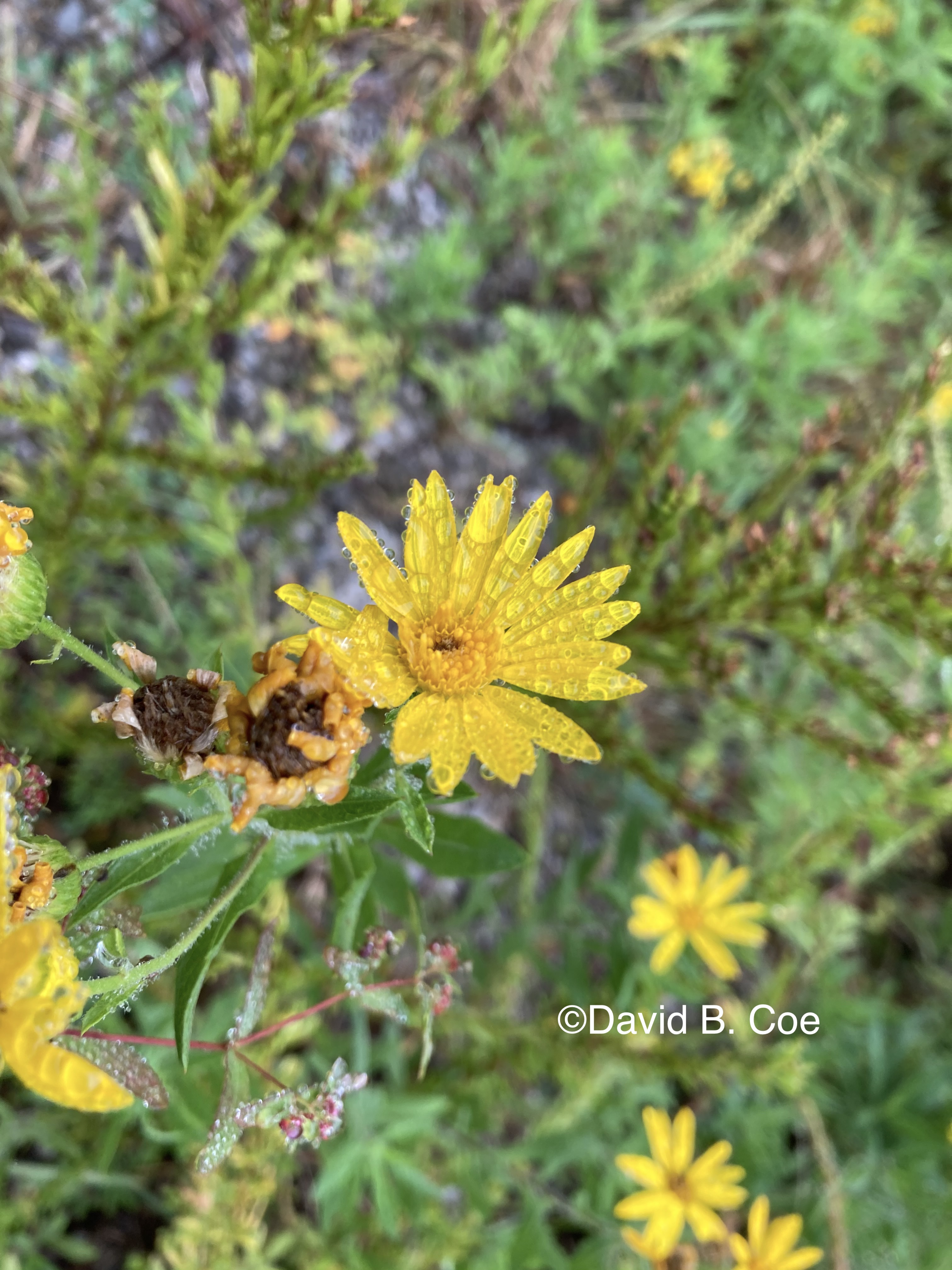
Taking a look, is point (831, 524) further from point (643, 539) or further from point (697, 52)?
point (697, 52)

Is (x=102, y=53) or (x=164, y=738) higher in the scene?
(x=102, y=53)

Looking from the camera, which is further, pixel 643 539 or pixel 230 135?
pixel 643 539

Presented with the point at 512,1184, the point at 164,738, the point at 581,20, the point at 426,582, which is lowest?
the point at 512,1184

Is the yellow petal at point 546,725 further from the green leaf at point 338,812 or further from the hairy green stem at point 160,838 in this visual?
the hairy green stem at point 160,838

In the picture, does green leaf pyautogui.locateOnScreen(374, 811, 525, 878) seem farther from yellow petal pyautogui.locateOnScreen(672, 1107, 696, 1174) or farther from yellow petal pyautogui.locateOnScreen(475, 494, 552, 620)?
yellow petal pyautogui.locateOnScreen(672, 1107, 696, 1174)

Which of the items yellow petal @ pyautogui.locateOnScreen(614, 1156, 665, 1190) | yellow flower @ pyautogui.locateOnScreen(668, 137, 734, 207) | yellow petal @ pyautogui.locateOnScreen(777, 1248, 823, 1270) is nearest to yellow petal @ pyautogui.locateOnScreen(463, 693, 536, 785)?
yellow petal @ pyautogui.locateOnScreen(614, 1156, 665, 1190)

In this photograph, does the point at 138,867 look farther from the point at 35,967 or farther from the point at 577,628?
the point at 577,628

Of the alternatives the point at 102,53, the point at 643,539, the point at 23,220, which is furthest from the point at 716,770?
the point at 102,53
